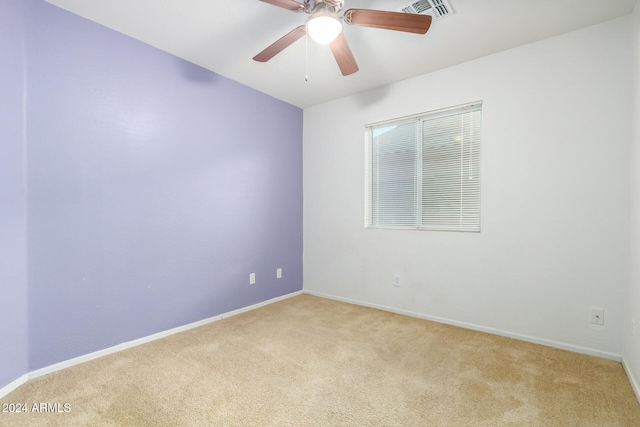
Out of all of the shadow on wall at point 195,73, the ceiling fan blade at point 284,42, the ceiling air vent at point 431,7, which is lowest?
the ceiling fan blade at point 284,42

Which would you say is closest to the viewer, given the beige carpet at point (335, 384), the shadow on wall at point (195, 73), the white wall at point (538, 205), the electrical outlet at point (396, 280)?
the beige carpet at point (335, 384)

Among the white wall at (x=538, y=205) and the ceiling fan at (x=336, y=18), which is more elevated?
the ceiling fan at (x=336, y=18)

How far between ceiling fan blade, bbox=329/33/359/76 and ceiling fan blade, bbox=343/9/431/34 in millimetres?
144

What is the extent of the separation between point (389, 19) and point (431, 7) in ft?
1.96

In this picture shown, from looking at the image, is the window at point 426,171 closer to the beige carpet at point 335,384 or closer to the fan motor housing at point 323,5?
the beige carpet at point 335,384

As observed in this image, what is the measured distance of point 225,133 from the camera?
316cm

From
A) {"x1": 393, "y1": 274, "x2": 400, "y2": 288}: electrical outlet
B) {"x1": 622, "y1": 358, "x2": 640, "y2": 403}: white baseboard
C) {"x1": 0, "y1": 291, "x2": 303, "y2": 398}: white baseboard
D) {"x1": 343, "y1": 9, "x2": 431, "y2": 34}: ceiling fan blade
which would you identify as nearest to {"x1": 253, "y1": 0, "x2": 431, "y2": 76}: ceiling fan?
{"x1": 343, "y1": 9, "x2": 431, "y2": 34}: ceiling fan blade

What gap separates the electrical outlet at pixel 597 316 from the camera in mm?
2218

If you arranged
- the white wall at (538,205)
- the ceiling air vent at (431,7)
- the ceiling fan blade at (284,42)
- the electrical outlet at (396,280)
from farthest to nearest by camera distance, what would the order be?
the electrical outlet at (396,280), the white wall at (538,205), the ceiling air vent at (431,7), the ceiling fan blade at (284,42)

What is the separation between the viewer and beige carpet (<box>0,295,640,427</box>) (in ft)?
5.16

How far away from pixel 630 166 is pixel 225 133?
11.3 ft

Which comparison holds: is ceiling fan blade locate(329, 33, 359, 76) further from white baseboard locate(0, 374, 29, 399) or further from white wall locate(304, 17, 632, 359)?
white baseboard locate(0, 374, 29, 399)

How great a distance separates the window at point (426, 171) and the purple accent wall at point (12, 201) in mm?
2993

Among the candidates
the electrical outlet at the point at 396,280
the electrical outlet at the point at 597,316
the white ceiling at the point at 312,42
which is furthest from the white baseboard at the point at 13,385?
the electrical outlet at the point at 597,316
